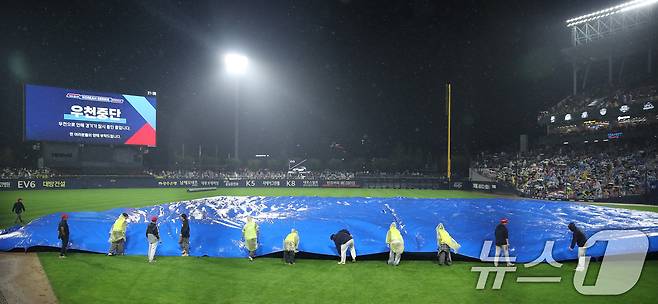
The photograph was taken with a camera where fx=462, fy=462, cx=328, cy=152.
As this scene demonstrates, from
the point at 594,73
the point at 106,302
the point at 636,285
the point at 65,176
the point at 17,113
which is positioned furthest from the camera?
the point at 17,113

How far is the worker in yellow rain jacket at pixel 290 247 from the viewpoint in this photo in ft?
44.7

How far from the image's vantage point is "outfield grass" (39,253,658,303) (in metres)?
10.1

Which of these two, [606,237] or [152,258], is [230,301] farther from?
[606,237]

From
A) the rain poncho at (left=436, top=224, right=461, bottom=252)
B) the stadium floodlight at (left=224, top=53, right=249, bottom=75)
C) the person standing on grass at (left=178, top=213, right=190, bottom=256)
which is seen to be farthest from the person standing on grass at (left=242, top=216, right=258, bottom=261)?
the stadium floodlight at (left=224, top=53, right=249, bottom=75)

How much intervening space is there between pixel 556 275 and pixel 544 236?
2.17m

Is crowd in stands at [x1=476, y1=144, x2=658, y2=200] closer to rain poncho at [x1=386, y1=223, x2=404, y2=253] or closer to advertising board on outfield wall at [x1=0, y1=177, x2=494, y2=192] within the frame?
advertising board on outfield wall at [x1=0, y1=177, x2=494, y2=192]

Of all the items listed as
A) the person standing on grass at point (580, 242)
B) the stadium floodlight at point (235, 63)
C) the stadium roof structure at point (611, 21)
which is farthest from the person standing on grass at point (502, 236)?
the stadium floodlight at point (235, 63)

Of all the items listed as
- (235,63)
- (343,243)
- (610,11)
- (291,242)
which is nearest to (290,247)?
(291,242)

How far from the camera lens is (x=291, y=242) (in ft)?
44.9

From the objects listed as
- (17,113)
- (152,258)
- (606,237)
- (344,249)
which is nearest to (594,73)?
A: (606,237)

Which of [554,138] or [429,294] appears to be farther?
[554,138]

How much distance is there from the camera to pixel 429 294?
34.4 feet

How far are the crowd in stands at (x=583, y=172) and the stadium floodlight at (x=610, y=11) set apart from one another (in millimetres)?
13386

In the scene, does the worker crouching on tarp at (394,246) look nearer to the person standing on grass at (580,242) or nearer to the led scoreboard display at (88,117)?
the person standing on grass at (580,242)
